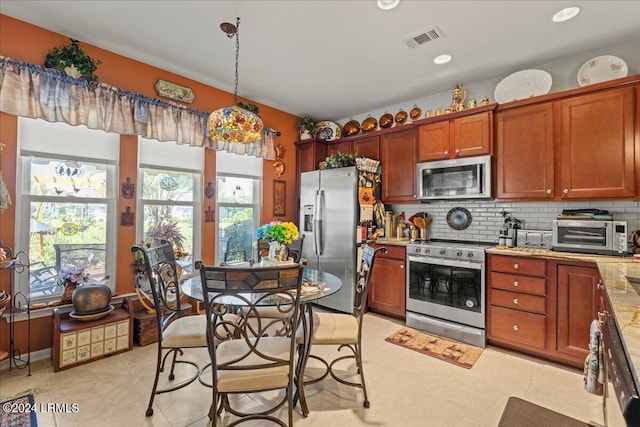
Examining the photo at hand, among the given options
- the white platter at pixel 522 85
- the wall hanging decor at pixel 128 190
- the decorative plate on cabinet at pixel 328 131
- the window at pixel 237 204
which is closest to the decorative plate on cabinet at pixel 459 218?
the white platter at pixel 522 85

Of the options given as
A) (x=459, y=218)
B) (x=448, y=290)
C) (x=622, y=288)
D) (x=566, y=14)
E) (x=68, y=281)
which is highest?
(x=566, y=14)

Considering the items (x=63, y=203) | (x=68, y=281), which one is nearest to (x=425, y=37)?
(x=63, y=203)

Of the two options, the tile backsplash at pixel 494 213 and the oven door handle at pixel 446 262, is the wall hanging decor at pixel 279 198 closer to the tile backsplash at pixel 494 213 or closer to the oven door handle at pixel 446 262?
the tile backsplash at pixel 494 213

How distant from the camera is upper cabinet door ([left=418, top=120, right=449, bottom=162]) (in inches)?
137

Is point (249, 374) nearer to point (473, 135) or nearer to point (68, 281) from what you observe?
point (68, 281)

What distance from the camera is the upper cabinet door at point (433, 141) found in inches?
137

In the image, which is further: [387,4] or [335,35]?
[335,35]

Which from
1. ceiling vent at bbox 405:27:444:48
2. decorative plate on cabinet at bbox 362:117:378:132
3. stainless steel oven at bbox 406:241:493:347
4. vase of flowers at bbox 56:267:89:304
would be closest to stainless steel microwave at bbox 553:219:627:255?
stainless steel oven at bbox 406:241:493:347

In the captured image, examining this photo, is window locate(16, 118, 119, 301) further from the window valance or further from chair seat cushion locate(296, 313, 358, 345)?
chair seat cushion locate(296, 313, 358, 345)

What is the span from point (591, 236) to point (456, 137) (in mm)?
1576

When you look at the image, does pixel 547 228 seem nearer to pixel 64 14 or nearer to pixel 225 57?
pixel 225 57

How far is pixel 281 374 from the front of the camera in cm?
155

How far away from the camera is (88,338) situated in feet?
8.21

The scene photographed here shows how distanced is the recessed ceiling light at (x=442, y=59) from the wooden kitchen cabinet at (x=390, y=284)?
2.07 metres
